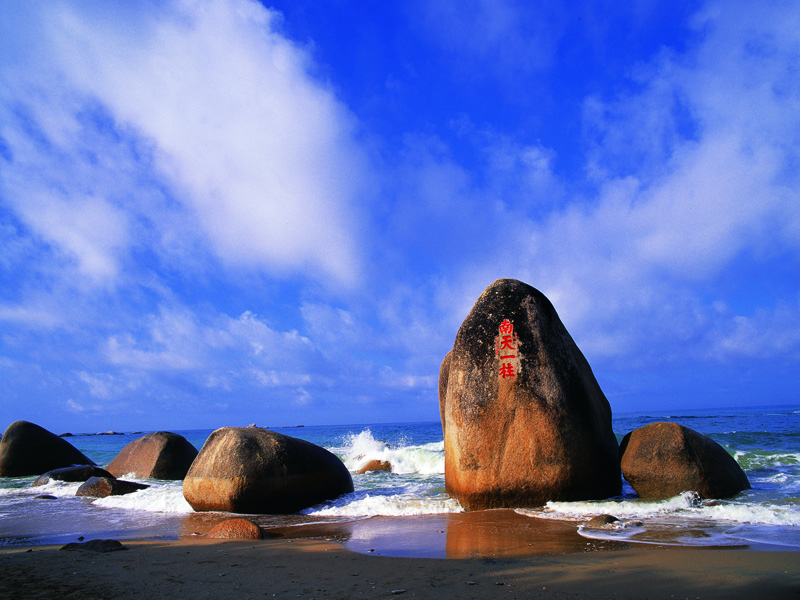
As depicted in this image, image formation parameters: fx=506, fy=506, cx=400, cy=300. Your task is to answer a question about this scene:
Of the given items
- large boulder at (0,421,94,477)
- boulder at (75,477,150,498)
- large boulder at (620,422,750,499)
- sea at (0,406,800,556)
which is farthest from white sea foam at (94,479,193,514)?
large boulder at (620,422,750,499)

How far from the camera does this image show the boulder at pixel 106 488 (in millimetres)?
9453

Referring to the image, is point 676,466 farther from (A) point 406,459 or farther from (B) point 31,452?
(B) point 31,452

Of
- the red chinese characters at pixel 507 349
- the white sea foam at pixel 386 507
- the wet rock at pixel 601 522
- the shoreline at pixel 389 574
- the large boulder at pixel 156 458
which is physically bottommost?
the shoreline at pixel 389 574

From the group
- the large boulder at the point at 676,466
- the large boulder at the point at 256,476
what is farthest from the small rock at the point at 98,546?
the large boulder at the point at 676,466

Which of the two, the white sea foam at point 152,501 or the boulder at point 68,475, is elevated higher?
the boulder at point 68,475

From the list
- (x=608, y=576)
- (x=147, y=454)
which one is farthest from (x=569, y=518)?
(x=147, y=454)

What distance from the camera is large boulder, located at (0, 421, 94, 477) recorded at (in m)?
13.7

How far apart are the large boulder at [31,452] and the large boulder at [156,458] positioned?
8.91ft

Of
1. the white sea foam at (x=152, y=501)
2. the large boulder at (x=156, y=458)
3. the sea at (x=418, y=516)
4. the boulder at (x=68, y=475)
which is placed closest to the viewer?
the sea at (x=418, y=516)

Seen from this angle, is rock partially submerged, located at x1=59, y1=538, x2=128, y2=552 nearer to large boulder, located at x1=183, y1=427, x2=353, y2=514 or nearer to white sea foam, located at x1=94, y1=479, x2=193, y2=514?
large boulder, located at x1=183, y1=427, x2=353, y2=514

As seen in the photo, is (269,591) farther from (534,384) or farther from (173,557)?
(534,384)

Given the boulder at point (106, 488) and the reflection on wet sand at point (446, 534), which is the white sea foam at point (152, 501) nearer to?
the boulder at point (106, 488)

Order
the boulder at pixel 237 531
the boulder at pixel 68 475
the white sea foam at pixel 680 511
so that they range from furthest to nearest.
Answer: the boulder at pixel 68 475, the white sea foam at pixel 680 511, the boulder at pixel 237 531

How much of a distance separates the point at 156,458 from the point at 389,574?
10294 mm
